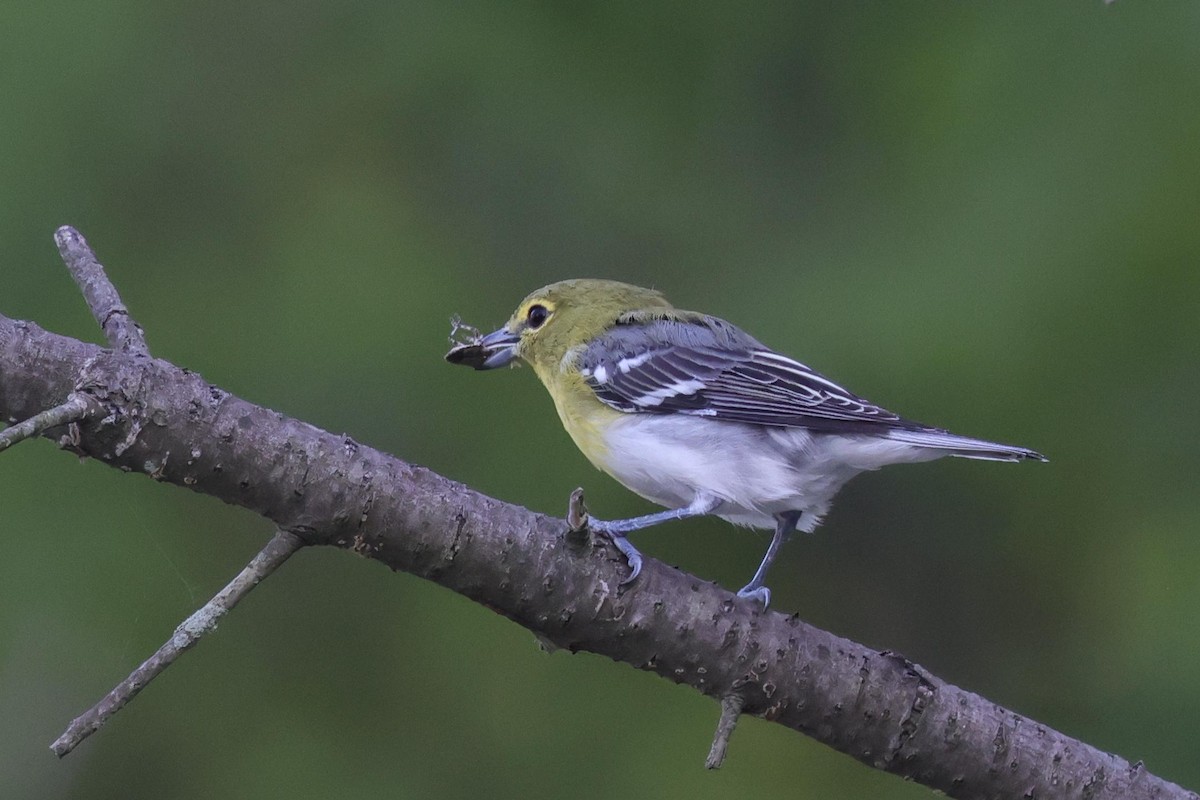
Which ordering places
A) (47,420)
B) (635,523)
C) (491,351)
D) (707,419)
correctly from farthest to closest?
(491,351), (707,419), (635,523), (47,420)

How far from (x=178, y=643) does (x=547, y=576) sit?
23.8 inches

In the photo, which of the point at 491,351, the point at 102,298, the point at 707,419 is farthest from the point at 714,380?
the point at 102,298

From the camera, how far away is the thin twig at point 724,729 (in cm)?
205

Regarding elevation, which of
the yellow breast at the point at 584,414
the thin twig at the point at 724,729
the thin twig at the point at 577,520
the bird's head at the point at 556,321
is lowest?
the thin twig at the point at 724,729

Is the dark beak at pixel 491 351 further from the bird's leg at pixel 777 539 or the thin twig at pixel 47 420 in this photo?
the thin twig at pixel 47 420

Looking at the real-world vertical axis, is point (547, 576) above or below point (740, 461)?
below

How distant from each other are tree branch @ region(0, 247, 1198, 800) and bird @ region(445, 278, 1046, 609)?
408 millimetres

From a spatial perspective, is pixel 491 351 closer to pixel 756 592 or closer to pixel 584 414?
pixel 584 414

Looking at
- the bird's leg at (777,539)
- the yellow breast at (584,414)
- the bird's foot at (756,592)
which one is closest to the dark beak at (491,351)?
the yellow breast at (584,414)

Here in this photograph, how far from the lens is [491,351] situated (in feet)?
11.7

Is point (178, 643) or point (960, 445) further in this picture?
point (960, 445)

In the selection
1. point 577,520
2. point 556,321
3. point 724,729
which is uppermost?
point 556,321

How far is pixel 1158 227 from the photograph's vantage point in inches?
146

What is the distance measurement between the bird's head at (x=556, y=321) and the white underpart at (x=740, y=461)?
465 millimetres
